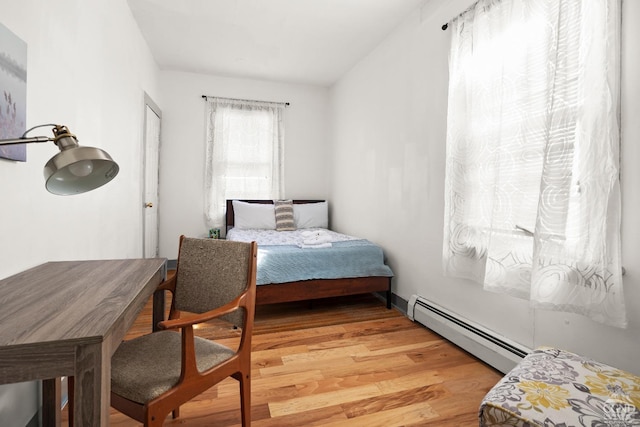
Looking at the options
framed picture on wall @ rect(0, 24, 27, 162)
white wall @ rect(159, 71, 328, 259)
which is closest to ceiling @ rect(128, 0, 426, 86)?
white wall @ rect(159, 71, 328, 259)

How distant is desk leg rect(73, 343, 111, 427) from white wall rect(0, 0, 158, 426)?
82cm

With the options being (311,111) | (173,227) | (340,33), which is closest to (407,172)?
(340,33)

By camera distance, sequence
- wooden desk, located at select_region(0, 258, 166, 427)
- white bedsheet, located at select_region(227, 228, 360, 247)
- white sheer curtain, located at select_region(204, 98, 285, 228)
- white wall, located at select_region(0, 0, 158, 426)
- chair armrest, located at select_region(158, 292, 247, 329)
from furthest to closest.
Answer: white sheer curtain, located at select_region(204, 98, 285, 228)
white bedsheet, located at select_region(227, 228, 360, 247)
white wall, located at select_region(0, 0, 158, 426)
chair armrest, located at select_region(158, 292, 247, 329)
wooden desk, located at select_region(0, 258, 166, 427)

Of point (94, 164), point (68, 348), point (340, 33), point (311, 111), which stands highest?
point (340, 33)

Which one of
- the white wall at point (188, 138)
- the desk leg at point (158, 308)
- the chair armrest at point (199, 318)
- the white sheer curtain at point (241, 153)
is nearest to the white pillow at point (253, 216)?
the white sheer curtain at point (241, 153)

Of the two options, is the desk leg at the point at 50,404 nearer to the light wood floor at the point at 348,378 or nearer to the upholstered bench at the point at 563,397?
the light wood floor at the point at 348,378

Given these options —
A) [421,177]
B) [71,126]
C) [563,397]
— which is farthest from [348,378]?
[71,126]

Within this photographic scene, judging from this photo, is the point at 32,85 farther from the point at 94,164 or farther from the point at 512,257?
the point at 512,257

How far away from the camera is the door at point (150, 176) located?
11.6 feet

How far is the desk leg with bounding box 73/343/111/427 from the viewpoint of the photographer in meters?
0.73

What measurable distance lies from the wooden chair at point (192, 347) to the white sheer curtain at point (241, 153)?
3.09 meters

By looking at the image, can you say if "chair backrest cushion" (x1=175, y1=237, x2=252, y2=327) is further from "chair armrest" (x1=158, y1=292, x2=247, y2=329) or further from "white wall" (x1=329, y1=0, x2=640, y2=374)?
"white wall" (x1=329, y1=0, x2=640, y2=374)

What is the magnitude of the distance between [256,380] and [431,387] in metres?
1.00

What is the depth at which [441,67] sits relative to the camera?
8.54 ft
